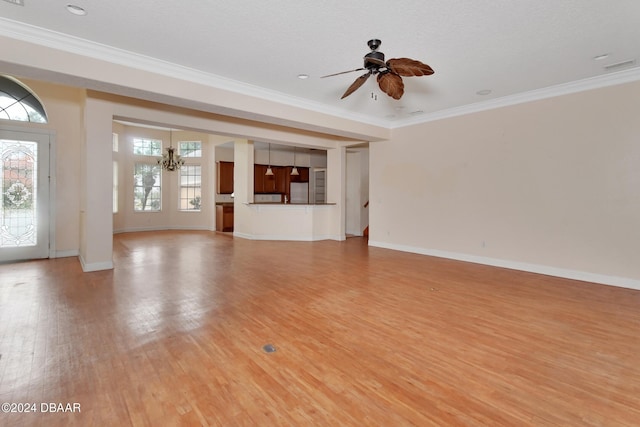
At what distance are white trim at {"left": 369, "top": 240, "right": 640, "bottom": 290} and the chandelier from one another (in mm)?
7385

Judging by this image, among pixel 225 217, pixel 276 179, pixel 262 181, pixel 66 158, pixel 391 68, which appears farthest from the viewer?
pixel 276 179

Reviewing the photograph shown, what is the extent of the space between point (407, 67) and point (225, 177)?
8460 millimetres

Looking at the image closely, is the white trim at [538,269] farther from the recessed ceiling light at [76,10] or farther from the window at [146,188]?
the window at [146,188]

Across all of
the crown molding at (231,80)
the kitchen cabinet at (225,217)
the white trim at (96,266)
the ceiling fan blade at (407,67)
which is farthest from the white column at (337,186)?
the white trim at (96,266)

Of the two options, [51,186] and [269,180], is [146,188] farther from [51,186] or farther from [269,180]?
[51,186]

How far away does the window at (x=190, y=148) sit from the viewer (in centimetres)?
1073

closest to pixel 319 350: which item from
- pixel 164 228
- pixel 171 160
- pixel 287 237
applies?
pixel 287 237

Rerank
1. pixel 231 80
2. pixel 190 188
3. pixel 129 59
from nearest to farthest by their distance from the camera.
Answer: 1. pixel 129 59
2. pixel 231 80
3. pixel 190 188

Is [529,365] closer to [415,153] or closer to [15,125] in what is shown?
[415,153]

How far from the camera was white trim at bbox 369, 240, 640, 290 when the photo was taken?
166 inches

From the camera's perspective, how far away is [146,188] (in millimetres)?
10336

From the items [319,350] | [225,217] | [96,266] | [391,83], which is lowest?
[319,350]

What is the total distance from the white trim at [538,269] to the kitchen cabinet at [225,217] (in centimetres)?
588

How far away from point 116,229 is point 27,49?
753 cm
